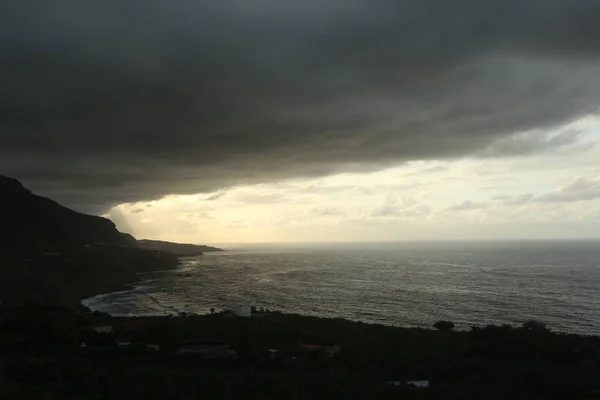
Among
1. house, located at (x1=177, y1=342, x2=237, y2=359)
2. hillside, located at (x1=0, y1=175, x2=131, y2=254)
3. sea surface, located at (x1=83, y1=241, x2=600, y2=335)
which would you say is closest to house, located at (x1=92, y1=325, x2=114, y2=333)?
house, located at (x1=177, y1=342, x2=237, y2=359)

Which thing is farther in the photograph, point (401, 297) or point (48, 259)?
point (48, 259)

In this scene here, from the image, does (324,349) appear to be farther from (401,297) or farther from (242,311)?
(401,297)

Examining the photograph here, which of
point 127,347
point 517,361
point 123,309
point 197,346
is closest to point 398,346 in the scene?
point 517,361

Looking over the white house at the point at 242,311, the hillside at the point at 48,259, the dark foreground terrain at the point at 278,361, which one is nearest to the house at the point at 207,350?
the dark foreground terrain at the point at 278,361

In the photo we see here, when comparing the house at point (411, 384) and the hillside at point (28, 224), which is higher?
the hillside at point (28, 224)

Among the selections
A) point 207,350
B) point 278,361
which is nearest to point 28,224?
point 207,350

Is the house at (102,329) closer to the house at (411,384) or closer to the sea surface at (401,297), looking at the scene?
the sea surface at (401,297)

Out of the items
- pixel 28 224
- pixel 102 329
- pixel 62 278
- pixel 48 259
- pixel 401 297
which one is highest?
pixel 28 224

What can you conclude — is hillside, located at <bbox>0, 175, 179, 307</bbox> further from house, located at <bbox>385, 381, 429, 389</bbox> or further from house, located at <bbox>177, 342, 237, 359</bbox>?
house, located at <bbox>385, 381, 429, 389</bbox>
